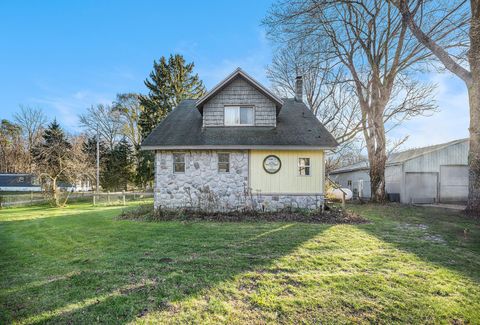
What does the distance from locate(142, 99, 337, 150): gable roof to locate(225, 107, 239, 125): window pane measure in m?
0.33

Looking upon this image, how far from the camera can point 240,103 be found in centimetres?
1169

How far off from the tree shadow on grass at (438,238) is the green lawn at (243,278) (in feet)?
0.14

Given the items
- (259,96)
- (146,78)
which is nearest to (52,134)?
(146,78)

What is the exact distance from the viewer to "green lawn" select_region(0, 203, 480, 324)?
295 centimetres

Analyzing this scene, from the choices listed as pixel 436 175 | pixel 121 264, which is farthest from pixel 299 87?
pixel 121 264

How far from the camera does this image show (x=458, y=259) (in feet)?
15.8

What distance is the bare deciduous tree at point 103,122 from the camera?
29047 mm

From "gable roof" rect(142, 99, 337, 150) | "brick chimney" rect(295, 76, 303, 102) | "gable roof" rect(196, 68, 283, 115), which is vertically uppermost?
"brick chimney" rect(295, 76, 303, 102)

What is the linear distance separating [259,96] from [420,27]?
8849 millimetres

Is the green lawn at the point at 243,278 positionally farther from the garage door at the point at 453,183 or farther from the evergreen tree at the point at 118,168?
the evergreen tree at the point at 118,168

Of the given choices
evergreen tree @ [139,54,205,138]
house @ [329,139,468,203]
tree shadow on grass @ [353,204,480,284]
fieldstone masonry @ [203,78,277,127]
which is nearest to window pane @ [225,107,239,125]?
fieldstone masonry @ [203,78,277,127]

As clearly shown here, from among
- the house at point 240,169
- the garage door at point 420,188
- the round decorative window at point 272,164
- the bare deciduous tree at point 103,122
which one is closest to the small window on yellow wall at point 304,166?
the house at point 240,169

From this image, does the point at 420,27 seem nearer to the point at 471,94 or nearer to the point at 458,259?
the point at 471,94

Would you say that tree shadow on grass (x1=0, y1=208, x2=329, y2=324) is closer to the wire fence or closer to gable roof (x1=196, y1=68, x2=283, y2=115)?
gable roof (x1=196, y1=68, x2=283, y2=115)
